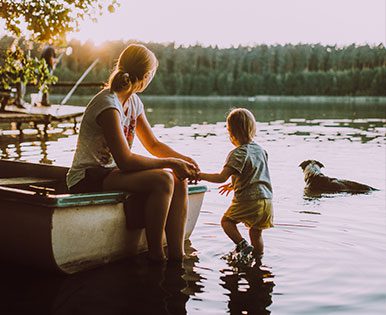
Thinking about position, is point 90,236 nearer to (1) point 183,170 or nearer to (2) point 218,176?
(1) point 183,170

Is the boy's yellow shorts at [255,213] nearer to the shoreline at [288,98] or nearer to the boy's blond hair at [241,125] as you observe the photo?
the boy's blond hair at [241,125]

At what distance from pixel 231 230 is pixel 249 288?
0.89 m

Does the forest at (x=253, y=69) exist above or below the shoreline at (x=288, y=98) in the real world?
above

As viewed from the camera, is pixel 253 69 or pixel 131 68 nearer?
pixel 131 68

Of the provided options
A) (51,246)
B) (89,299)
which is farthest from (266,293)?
(51,246)

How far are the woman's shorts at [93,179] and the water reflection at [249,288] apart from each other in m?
1.09

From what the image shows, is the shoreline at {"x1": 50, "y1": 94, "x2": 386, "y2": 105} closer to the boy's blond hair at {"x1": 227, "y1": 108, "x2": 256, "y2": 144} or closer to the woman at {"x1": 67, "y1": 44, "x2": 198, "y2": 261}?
the boy's blond hair at {"x1": 227, "y1": 108, "x2": 256, "y2": 144}

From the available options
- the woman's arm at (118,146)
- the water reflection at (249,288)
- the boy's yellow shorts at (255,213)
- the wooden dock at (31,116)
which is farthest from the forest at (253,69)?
the water reflection at (249,288)

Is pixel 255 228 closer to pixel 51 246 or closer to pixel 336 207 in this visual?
pixel 51 246

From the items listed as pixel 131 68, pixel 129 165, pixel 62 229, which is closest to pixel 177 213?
pixel 129 165

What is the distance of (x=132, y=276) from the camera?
184 inches

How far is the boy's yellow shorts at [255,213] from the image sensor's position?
203 inches

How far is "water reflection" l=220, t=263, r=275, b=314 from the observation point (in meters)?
4.02

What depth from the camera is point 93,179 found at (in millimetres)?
4785
